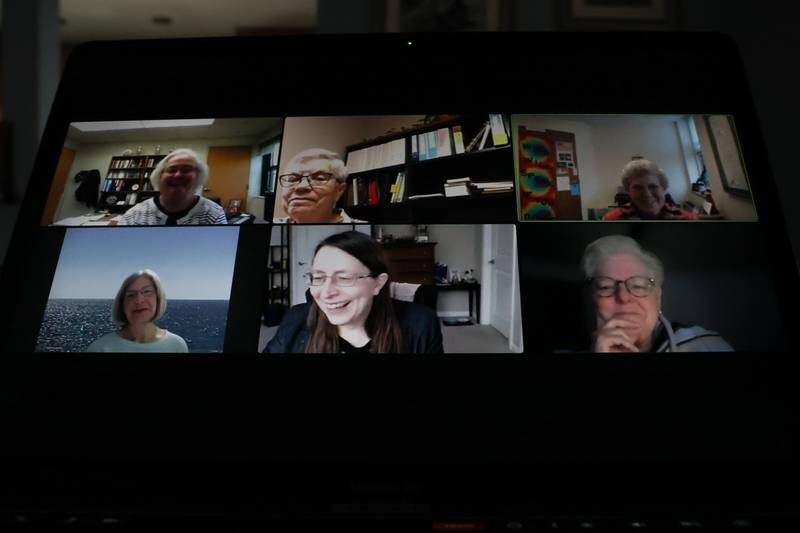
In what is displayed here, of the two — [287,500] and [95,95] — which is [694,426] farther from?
[95,95]

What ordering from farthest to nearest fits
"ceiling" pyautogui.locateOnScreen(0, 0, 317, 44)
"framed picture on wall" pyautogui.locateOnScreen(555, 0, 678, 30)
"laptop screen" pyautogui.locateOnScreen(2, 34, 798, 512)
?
"ceiling" pyautogui.locateOnScreen(0, 0, 317, 44) → "framed picture on wall" pyautogui.locateOnScreen(555, 0, 678, 30) → "laptop screen" pyautogui.locateOnScreen(2, 34, 798, 512)

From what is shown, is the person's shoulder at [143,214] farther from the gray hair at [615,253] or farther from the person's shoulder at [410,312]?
the gray hair at [615,253]

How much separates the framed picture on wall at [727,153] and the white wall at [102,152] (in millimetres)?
533

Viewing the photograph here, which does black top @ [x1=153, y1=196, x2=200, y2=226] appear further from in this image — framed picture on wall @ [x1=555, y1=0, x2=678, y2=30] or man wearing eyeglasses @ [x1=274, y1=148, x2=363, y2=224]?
framed picture on wall @ [x1=555, y1=0, x2=678, y2=30]

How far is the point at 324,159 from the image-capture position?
49cm

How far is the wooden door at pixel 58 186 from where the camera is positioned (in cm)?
49

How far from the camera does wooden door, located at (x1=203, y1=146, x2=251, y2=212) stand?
1.57ft

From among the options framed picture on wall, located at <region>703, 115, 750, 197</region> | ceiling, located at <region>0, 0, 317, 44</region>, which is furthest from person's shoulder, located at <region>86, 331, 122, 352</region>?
ceiling, located at <region>0, 0, 317, 44</region>

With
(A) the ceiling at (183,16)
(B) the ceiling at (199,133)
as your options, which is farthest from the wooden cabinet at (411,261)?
(A) the ceiling at (183,16)

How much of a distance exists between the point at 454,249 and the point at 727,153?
1.09 feet

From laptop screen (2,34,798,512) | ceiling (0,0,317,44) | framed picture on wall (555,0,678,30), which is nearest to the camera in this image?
laptop screen (2,34,798,512)

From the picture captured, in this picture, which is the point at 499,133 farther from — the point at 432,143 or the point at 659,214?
the point at 659,214

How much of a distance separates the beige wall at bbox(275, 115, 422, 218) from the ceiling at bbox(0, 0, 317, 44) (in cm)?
285

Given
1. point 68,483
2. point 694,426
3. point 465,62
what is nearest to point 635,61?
point 465,62
